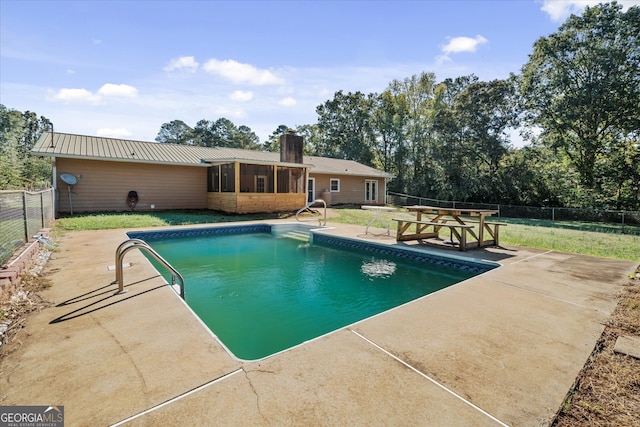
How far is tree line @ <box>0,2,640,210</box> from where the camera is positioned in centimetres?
1474

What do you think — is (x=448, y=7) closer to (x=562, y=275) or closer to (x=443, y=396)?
(x=562, y=275)

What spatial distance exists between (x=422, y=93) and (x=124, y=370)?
92.3 feet

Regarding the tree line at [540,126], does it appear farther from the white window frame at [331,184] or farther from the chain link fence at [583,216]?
the white window frame at [331,184]

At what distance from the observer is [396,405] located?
174cm

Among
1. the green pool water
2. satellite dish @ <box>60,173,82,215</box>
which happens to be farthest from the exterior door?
satellite dish @ <box>60,173,82,215</box>

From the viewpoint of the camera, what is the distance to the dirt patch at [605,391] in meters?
1.69

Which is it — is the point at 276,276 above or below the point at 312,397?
below

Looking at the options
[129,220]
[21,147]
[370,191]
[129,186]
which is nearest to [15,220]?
[129,220]

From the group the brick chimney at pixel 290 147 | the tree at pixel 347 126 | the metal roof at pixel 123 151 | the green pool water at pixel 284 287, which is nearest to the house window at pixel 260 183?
the metal roof at pixel 123 151

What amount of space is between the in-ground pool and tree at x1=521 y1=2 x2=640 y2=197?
51.6 ft

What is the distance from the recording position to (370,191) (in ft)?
68.9

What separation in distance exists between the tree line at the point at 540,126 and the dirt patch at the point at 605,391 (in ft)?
51.5

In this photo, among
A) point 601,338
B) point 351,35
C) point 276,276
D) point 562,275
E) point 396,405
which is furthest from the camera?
point 351,35

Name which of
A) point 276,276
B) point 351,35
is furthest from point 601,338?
point 351,35
